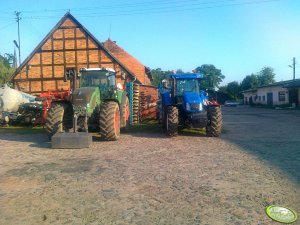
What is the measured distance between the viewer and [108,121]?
36.9ft

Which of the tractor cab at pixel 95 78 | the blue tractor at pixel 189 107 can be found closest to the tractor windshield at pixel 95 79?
the tractor cab at pixel 95 78

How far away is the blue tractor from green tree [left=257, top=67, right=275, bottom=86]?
7540cm

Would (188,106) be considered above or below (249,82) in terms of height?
below

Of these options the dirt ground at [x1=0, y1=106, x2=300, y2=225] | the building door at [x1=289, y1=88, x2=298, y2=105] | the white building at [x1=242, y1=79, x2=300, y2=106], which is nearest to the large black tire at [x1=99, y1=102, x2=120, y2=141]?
the dirt ground at [x1=0, y1=106, x2=300, y2=225]

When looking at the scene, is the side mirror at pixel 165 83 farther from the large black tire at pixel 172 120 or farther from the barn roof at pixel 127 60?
the barn roof at pixel 127 60

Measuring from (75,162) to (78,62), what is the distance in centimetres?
1722

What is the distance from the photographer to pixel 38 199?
554 cm

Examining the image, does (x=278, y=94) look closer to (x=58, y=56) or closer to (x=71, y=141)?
(x=58, y=56)

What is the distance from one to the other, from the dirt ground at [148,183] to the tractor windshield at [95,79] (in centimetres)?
357

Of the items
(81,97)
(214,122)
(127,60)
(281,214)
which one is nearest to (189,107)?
(214,122)

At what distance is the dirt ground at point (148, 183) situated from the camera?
4.82m

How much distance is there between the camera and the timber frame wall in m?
24.5

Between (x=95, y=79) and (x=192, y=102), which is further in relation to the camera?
(x=95, y=79)

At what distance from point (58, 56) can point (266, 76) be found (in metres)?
72.6
